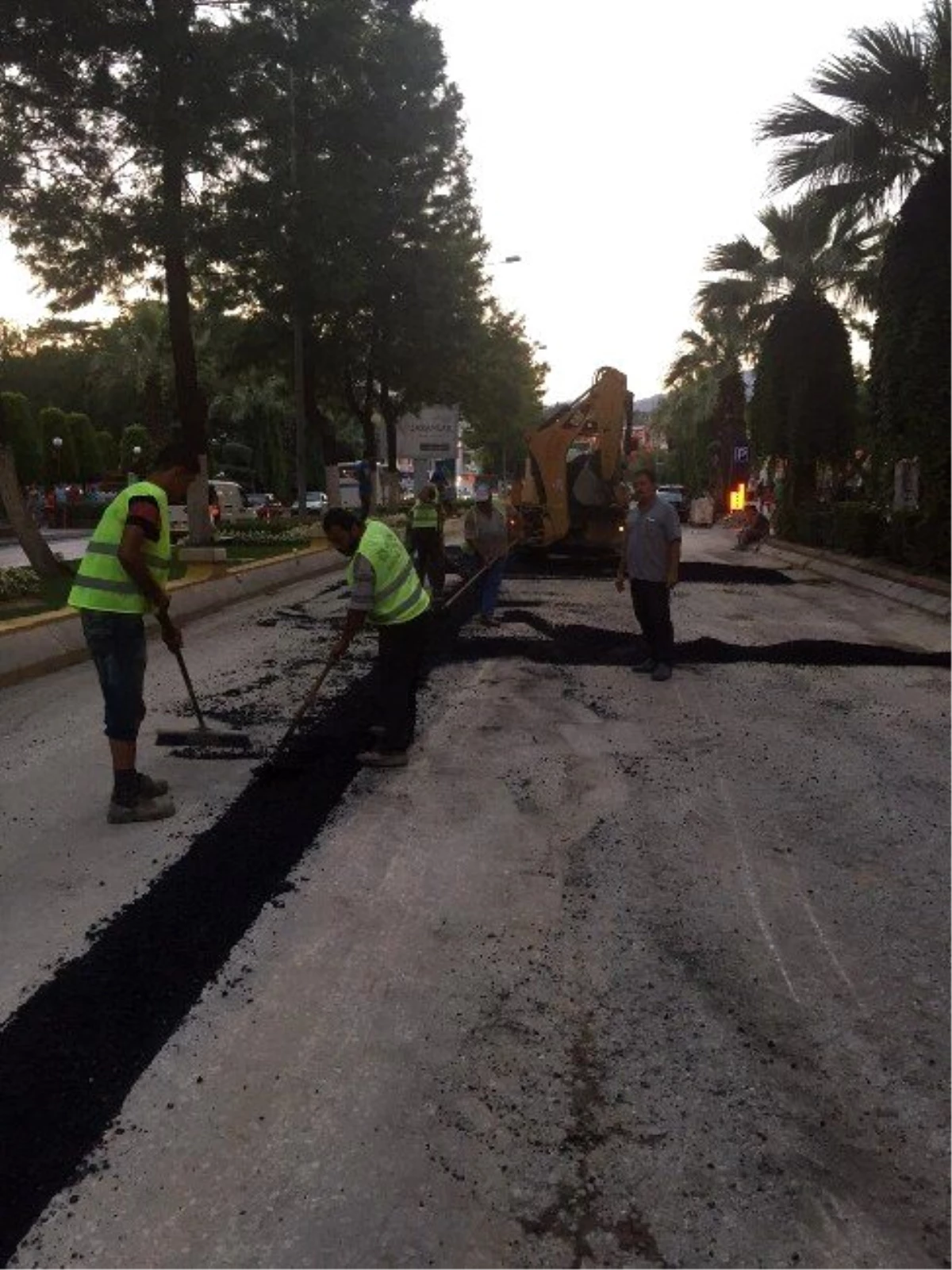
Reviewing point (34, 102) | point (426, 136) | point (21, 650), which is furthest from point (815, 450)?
point (21, 650)

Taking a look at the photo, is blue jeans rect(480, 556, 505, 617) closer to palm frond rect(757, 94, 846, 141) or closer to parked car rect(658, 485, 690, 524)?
palm frond rect(757, 94, 846, 141)

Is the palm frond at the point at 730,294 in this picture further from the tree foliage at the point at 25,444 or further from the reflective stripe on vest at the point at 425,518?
the tree foliage at the point at 25,444

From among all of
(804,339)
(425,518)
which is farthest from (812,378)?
(425,518)

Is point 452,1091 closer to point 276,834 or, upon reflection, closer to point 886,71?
point 276,834

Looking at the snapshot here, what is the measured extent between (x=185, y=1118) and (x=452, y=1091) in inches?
27.5

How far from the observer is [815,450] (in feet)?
82.4

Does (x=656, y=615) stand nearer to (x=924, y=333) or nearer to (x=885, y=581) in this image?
(x=924, y=333)

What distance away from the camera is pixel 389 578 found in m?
6.04

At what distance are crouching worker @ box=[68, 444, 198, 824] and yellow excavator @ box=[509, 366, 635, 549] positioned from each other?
43.3ft

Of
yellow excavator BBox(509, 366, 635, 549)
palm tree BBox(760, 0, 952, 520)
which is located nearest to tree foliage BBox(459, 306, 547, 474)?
yellow excavator BBox(509, 366, 635, 549)

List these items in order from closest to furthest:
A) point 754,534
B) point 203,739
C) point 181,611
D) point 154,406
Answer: point 203,739 → point 181,611 → point 754,534 → point 154,406

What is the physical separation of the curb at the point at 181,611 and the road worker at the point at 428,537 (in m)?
2.88

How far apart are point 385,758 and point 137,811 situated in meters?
1.47

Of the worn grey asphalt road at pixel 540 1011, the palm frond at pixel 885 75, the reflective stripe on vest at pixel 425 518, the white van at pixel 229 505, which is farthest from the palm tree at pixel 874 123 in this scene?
the white van at pixel 229 505
